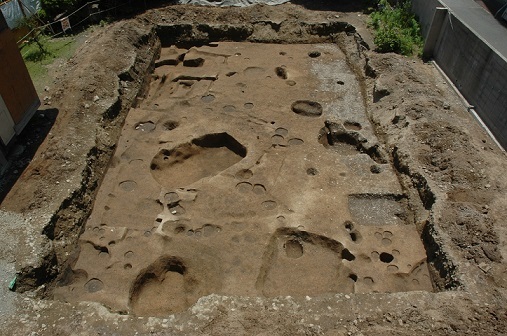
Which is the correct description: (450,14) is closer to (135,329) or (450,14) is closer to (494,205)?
(494,205)

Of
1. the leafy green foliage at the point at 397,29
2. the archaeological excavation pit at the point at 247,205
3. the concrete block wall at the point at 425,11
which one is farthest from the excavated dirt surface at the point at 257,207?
the concrete block wall at the point at 425,11

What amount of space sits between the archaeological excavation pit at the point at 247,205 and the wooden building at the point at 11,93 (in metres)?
1.65

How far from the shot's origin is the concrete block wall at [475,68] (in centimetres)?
734

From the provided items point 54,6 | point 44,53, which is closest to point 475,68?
point 44,53

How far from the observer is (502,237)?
5.65m

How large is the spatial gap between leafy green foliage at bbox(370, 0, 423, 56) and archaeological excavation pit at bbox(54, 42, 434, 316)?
1.55 metres

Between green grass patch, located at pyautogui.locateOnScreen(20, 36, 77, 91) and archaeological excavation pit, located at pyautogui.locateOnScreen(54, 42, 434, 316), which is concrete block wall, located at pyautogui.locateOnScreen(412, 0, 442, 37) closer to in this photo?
archaeological excavation pit, located at pyautogui.locateOnScreen(54, 42, 434, 316)

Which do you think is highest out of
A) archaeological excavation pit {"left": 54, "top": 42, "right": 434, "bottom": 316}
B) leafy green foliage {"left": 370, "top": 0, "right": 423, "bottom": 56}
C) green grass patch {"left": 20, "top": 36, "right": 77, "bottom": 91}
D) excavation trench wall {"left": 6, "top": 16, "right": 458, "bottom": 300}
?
leafy green foliage {"left": 370, "top": 0, "right": 423, "bottom": 56}

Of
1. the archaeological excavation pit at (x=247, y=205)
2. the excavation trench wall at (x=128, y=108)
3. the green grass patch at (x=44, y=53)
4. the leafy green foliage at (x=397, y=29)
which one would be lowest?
the archaeological excavation pit at (x=247, y=205)

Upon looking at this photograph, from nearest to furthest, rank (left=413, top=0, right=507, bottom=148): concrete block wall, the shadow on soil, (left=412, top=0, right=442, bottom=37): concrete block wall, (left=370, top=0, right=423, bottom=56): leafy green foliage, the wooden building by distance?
the shadow on soil
the wooden building
(left=413, top=0, right=507, bottom=148): concrete block wall
(left=412, top=0, right=442, bottom=37): concrete block wall
(left=370, top=0, right=423, bottom=56): leafy green foliage

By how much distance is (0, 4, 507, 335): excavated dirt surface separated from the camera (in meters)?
4.97

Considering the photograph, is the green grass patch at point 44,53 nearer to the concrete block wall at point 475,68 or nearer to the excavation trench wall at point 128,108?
the excavation trench wall at point 128,108

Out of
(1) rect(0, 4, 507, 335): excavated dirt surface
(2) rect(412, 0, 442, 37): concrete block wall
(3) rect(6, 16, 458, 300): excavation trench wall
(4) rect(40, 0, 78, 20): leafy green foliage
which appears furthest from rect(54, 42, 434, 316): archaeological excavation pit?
(4) rect(40, 0, 78, 20): leafy green foliage

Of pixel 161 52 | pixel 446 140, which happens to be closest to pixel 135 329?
pixel 446 140
